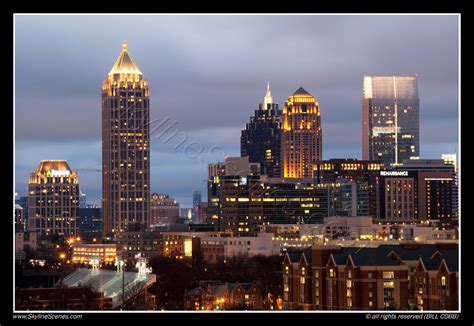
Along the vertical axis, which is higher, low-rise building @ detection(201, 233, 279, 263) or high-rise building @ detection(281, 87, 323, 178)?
high-rise building @ detection(281, 87, 323, 178)

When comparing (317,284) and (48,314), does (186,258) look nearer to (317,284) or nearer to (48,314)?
(317,284)

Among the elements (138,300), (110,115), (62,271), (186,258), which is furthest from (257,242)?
(110,115)

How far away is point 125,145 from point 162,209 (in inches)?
271

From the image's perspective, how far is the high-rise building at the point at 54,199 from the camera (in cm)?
10294

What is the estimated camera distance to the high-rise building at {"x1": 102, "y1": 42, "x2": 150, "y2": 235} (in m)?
104

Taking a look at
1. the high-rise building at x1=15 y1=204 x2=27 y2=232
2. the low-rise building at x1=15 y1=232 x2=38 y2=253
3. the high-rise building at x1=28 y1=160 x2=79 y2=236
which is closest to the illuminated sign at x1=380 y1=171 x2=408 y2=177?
the high-rise building at x1=28 y1=160 x2=79 y2=236

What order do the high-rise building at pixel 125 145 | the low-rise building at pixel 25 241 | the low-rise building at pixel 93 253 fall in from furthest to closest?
the high-rise building at pixel 125 145 < the low-rise building at pixel 25 241 < the low-rise building at pixel 93 253

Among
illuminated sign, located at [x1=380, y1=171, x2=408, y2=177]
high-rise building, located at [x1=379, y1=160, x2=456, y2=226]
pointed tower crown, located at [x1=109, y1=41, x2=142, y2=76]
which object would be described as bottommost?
high-rise building, located at [x1=379, y1=160, x2=456, y2=226]

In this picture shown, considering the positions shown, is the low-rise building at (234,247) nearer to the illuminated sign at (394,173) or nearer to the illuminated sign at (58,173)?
the illuminated sign at (394,173)

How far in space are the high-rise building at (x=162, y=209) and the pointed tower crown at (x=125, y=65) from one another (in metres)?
10.5

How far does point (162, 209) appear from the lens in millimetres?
102938

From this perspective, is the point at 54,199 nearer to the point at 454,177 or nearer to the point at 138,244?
the point at 138,244

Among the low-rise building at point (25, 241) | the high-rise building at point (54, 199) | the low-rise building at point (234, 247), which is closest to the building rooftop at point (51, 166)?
the high-rise building at point (54, 199)

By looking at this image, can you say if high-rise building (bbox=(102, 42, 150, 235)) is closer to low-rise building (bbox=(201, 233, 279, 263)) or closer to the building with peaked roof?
low-rise building (bbox=(201, 233, 279, 263))
